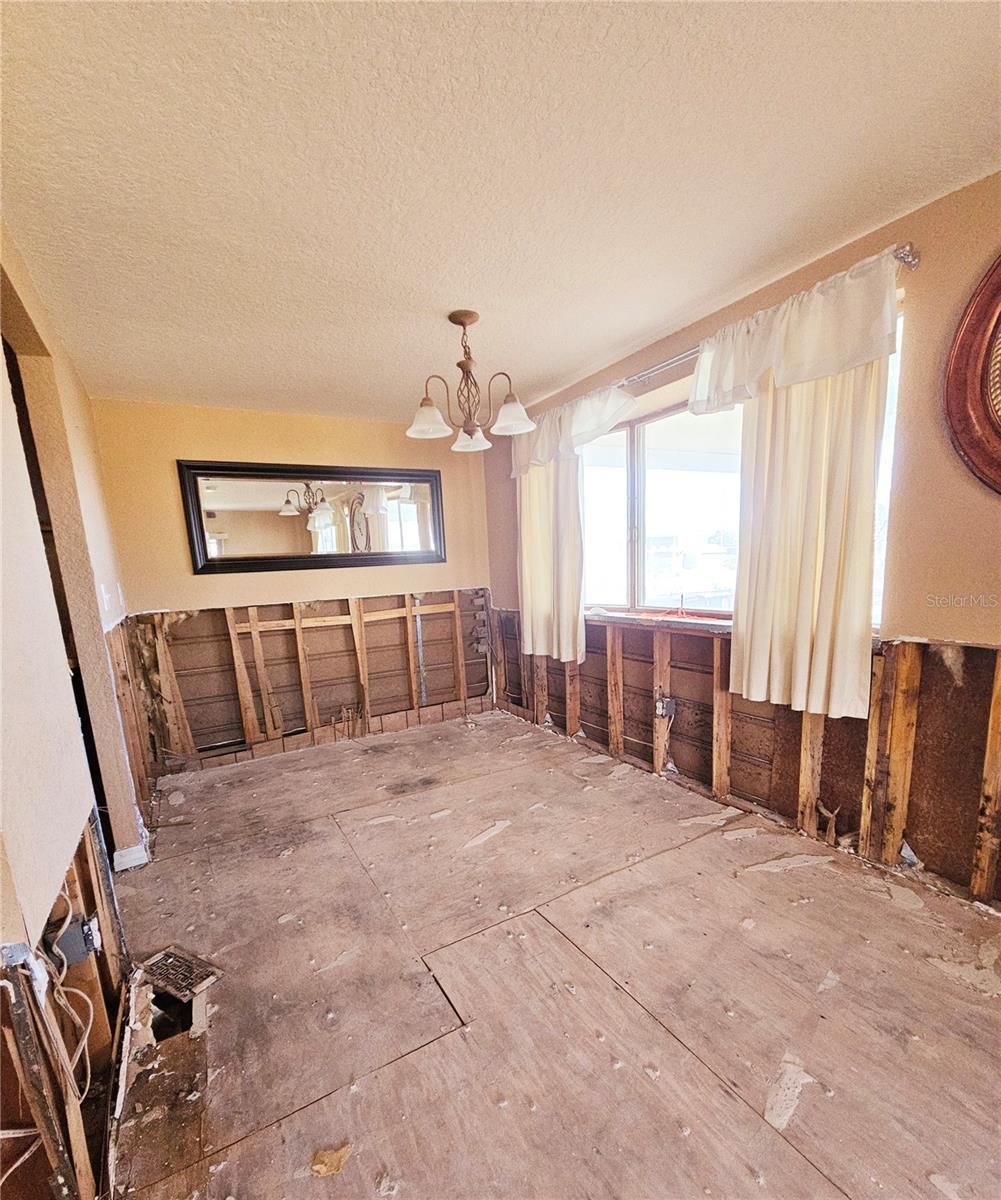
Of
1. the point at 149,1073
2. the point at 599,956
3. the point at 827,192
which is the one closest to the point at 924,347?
the point at 827,192

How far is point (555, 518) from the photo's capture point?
3.42 m

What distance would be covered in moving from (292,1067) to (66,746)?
109 centimetres

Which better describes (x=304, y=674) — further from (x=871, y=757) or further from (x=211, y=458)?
(x=871, y=757)

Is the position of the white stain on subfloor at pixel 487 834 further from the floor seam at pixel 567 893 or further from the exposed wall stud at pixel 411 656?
the exposed wall stud at pixel 411 656

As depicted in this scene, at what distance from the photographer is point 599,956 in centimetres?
163

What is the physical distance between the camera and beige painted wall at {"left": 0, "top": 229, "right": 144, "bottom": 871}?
79.1 inches

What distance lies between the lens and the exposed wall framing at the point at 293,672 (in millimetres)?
3320

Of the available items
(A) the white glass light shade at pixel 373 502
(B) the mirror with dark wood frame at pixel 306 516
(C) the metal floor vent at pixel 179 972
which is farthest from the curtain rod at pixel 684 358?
(C) the metal floor vent at pixel 179 972

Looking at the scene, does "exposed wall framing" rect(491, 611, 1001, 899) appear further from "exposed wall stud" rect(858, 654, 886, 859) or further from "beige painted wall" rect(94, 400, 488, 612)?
"beige painted wall" rect(94, 400, 488, 612)

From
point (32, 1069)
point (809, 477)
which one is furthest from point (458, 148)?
point (32, 1069)

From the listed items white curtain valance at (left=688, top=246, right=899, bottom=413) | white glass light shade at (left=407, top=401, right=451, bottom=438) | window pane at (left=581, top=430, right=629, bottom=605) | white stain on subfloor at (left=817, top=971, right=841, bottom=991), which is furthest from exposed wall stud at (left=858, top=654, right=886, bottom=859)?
white glass light shade at (left=407, top=401, right=451, bottom=438)

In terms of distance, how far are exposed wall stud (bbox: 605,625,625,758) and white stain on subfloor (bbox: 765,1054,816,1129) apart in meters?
2.01

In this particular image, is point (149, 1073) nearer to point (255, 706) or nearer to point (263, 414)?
point (255, 706)

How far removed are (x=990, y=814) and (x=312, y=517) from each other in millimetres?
4090
